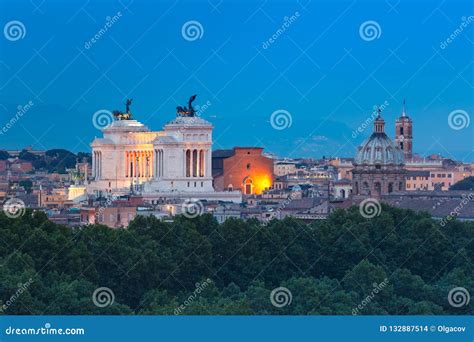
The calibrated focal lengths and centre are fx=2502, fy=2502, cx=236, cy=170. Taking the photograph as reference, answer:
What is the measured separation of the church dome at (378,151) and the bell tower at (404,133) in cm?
3090

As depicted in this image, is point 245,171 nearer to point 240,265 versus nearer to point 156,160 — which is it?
point 156,160

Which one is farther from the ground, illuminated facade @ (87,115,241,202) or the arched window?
illuminated facade @ (87,115,241,202)

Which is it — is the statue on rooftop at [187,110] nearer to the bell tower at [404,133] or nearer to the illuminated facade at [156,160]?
the illuminated facade at [156,160]

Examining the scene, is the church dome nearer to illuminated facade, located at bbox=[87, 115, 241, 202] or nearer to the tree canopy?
illuminated facade, located at bbox=[87, 115, 241, 202]

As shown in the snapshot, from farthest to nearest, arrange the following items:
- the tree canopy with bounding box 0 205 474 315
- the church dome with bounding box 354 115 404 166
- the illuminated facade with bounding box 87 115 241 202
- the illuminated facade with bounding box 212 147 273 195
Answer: the illuminated facade with bounding box 212 147 273 195 → the illuminated facade with bounding box 87 115 241 202 → the church dome with bounding box 354 115 404 166 → the tree canopy with bounding box 0 205 474 315

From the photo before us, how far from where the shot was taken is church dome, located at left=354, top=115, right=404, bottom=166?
102m

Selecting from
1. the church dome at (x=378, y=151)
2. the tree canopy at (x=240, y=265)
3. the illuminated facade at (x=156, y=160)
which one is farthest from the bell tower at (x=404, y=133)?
the tree canopy at (x=240, y=265)

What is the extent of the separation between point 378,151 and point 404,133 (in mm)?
34374

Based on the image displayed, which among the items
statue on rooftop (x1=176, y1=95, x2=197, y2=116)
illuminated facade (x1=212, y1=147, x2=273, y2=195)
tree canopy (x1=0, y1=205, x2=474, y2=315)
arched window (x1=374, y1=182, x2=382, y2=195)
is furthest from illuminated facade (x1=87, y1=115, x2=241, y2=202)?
tree canopy (x1=0, y1=205, x2=474, y2=315)

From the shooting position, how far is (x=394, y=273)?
58.4 metres

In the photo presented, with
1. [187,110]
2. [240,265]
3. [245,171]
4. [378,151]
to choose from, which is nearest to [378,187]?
[378,151]

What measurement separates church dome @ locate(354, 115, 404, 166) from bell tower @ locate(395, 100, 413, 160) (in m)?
30.9

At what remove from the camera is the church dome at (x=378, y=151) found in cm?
10212
